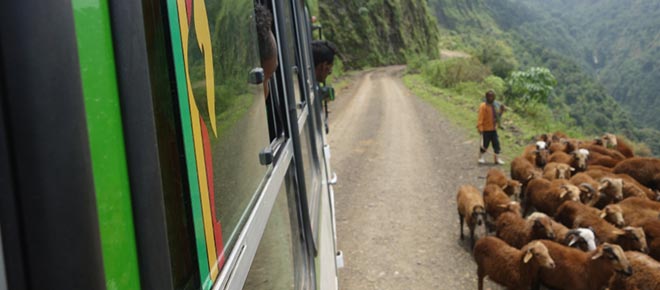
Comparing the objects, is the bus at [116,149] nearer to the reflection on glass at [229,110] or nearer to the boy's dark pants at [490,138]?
the reflection on glass at [229,110]

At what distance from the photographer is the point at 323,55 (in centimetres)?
508

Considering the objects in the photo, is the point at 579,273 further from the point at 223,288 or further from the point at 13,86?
the point at 13,86

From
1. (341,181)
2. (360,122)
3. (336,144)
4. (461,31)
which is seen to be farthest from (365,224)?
(461,31)

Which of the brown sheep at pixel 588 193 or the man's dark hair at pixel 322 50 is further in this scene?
the brown sheep at pixel 588 193

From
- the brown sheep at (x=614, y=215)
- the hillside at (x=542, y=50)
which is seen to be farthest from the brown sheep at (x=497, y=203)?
the hillside at (x=542, y=50)

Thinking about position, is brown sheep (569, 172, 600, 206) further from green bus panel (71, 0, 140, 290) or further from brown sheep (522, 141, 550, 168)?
green bus panel (71, 0, 140, 290)

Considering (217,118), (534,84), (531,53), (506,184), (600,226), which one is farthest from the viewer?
(531,53)

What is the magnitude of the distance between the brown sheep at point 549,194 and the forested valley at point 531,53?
5.51 m

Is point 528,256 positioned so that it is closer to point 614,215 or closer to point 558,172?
point 614,215

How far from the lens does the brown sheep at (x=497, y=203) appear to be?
229 inches

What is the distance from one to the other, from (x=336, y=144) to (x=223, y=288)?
11.6 metres

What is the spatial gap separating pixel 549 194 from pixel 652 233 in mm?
1394

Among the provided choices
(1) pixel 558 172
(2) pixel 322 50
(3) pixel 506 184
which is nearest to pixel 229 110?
(2) pixel 322 50

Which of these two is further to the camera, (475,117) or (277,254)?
(475,117)
